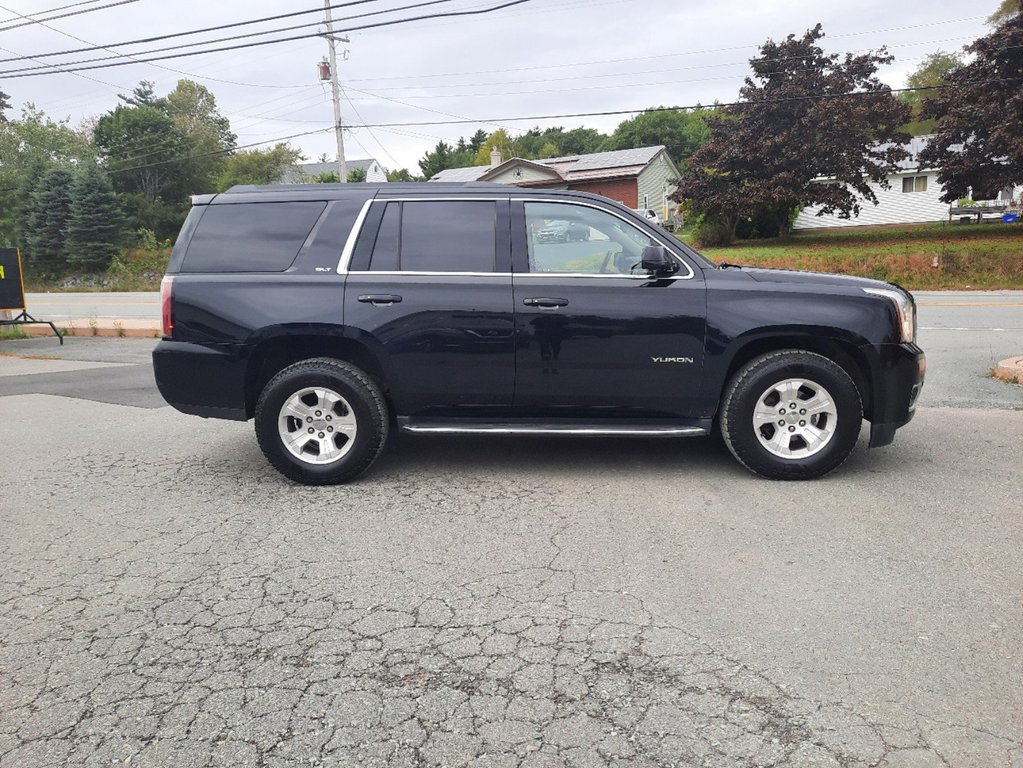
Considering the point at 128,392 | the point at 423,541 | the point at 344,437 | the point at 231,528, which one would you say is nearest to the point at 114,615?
the point at 231,528

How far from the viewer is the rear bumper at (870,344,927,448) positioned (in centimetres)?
502

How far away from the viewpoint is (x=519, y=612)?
11.1ft

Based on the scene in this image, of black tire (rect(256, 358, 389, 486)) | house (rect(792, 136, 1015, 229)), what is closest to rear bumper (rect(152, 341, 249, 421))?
black tire (rect(256, 358, 389, 486))

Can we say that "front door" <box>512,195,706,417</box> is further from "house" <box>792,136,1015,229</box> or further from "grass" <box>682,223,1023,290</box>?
"house" <box>792,136,1015,229</box>

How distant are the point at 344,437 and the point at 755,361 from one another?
274 cm

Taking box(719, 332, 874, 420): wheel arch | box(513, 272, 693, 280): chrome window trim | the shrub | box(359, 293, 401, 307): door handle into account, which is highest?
the shrub

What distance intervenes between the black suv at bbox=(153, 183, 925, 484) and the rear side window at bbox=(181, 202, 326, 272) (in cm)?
1

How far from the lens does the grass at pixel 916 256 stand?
22469 millimetres

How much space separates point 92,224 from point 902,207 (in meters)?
41.9

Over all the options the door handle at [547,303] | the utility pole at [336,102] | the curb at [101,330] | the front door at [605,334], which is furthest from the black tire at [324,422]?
the utility pole at [336,102]

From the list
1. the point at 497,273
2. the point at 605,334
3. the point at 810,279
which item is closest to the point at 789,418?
the point at 810,279

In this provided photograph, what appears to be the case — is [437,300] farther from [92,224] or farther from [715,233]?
[92,224]

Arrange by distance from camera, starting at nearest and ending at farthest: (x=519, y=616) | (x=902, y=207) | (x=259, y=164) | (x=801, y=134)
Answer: (x=519, y=616) < (x=801, y=134) < (x=902, y=207) < (x=259, y=164)

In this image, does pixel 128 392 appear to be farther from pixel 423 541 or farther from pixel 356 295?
pixel 423 541
